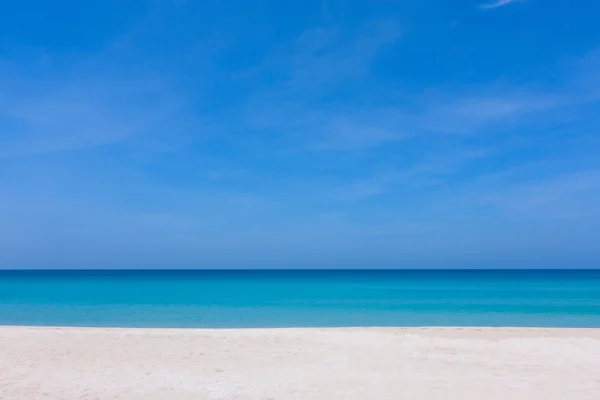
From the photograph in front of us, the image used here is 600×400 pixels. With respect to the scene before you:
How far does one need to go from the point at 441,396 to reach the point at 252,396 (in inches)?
95.3

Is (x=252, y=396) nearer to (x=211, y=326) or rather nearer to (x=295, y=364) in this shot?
(x=295, y=364)

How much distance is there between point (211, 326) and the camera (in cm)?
1520

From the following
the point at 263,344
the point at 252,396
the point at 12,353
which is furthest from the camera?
the point at 263,344

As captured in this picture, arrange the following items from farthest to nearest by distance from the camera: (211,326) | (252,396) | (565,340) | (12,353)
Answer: (211,326), (565,340), (12,353), (252,396)

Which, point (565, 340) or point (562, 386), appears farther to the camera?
point (565, 340)

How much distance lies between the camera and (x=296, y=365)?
7609 mm

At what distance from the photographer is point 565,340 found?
998 centimetres

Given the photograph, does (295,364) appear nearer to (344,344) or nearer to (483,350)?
(344,344)

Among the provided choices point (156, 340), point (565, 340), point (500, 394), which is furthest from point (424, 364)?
point (156, 340)

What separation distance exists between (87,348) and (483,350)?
7529mm

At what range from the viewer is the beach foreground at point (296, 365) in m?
6.14

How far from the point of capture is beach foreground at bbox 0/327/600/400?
6137mm

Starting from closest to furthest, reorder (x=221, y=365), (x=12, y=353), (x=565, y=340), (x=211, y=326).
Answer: (x=221, y=365) → (x=12, y=353) → (x=565, y=340) → (x=211, y=326)

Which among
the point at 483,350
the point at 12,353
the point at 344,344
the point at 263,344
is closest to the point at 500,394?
the point at 483,350
